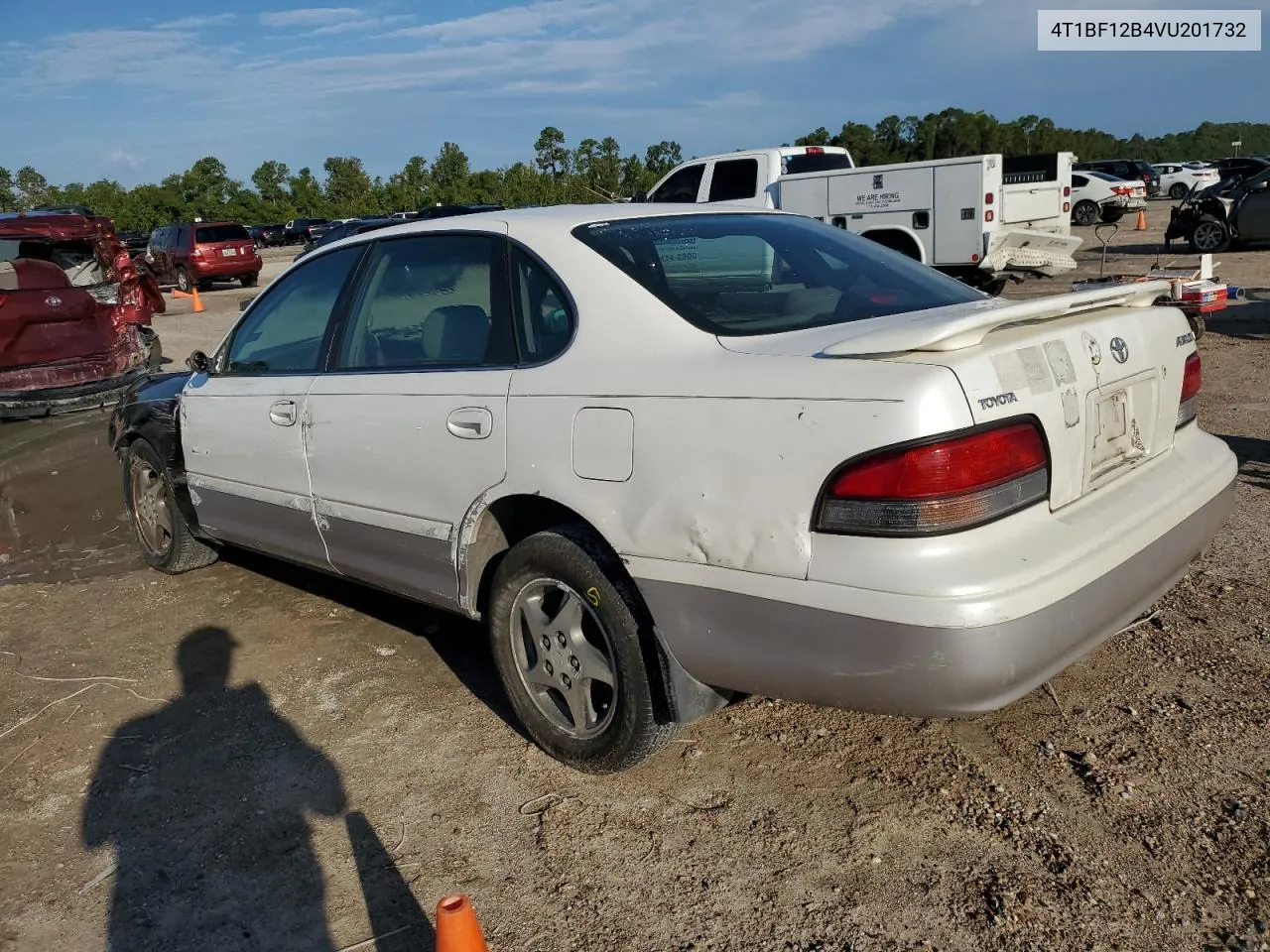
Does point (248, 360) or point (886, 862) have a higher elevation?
point (248, 360)

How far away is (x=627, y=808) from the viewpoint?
2994 millimetres

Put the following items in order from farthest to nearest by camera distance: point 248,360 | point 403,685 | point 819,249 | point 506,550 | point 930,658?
1. point 248,360
2. point 403,685
3. point 819,249
4. point 506,550
5. point 930,658

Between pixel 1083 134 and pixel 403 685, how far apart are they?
3358 inches

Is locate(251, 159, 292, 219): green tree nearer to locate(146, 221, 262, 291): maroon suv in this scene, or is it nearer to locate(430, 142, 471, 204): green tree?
locate(430, 142, 471, 204): green tree

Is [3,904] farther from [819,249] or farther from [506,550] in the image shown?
[819,249]

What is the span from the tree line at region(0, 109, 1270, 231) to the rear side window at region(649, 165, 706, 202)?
3047cm

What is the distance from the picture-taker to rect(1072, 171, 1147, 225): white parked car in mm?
27938

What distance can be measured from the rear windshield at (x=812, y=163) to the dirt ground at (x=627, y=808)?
11.2m

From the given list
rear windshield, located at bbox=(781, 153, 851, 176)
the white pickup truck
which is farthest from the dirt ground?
rear windshield, located at bbox=(781, 153, 851, 176)

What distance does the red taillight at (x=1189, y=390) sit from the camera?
322cm

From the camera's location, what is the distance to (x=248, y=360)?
14.9ft

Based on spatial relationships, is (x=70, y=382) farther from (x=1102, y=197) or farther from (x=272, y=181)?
(x=272, y=181)

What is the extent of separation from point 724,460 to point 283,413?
88.2 inches

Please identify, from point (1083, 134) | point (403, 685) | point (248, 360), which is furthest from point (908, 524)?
point (1083, 134)
